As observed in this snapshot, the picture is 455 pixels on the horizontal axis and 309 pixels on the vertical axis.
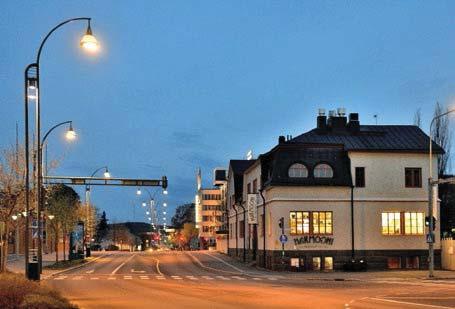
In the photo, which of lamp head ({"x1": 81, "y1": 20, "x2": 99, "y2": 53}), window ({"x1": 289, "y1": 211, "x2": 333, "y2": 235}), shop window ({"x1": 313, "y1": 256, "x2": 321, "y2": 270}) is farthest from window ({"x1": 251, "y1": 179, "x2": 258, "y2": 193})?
lamp head ({"x1": 81, "y1": 20, "x2": 99, "y2": 53})

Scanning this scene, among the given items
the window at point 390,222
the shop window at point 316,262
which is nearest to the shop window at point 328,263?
the shop window at point 316,262

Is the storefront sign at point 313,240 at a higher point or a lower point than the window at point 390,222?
lower

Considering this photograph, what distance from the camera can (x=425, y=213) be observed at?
50344 mm

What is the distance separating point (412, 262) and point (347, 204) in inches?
246

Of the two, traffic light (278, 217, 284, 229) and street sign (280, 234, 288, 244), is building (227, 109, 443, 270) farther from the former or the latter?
street sign (280, 234, 288, 244)

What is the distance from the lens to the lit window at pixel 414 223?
50.0 meters

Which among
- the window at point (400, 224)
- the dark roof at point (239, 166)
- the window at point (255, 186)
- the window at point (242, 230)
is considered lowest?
the window at point (242, 230)

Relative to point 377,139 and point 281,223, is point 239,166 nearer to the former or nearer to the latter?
point 377,139

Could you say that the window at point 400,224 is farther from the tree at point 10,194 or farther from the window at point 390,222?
the tree at point 10,194

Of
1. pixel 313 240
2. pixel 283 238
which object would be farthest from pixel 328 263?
pixel 283 238

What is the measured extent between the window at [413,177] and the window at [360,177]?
3.14 m

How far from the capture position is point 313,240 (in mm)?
→ 49000

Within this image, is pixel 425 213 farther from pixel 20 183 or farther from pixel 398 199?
pixel 20 183

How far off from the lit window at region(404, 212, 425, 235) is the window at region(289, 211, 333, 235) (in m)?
5.42
